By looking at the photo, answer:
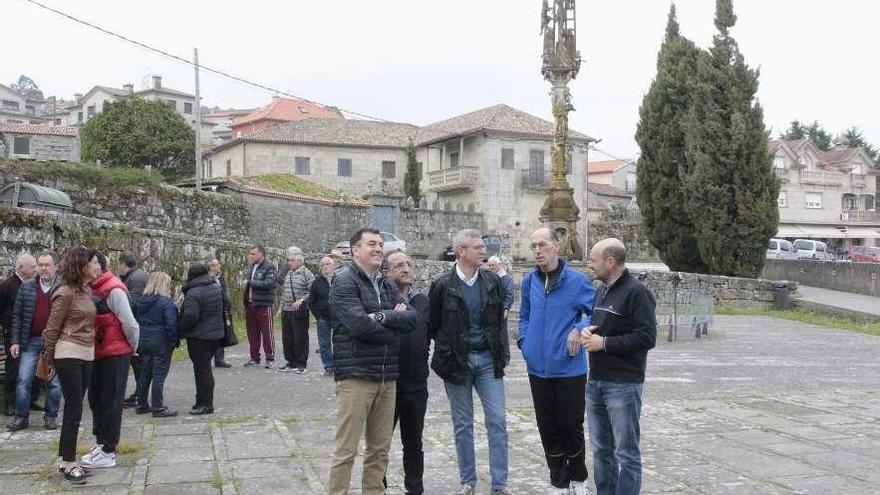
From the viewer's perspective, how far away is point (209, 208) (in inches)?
882

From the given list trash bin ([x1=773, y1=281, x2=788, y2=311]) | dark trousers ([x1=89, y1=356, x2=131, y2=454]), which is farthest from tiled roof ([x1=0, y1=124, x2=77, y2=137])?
dark trousers ([x1=89, y1=356, x2=131, y2=454])

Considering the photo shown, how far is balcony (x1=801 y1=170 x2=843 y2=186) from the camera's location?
5775 centimetres

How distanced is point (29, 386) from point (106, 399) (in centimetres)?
187

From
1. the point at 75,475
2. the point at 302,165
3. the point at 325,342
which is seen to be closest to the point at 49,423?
the point at 75,475

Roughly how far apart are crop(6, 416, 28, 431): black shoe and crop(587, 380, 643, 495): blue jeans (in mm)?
5406

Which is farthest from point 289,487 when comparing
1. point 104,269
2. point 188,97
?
point 188,97

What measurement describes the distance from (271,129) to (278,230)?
22.2 metres

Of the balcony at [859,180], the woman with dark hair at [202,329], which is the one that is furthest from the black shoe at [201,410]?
the balcony at [859,180]

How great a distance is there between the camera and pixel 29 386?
7.61 meters

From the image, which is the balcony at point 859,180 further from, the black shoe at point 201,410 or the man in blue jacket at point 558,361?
the man in blue jacket at point 558,361

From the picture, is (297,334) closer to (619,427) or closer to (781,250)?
(619,427)

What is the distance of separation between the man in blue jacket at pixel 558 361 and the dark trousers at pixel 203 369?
4.16 meters

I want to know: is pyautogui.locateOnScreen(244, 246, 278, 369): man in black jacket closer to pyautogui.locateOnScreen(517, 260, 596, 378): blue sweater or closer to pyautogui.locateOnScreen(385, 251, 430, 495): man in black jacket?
pyautogui.locateOnScreen(385, 251, 430, 495): man in black jacket

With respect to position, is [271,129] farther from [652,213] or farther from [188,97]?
[188,97]
